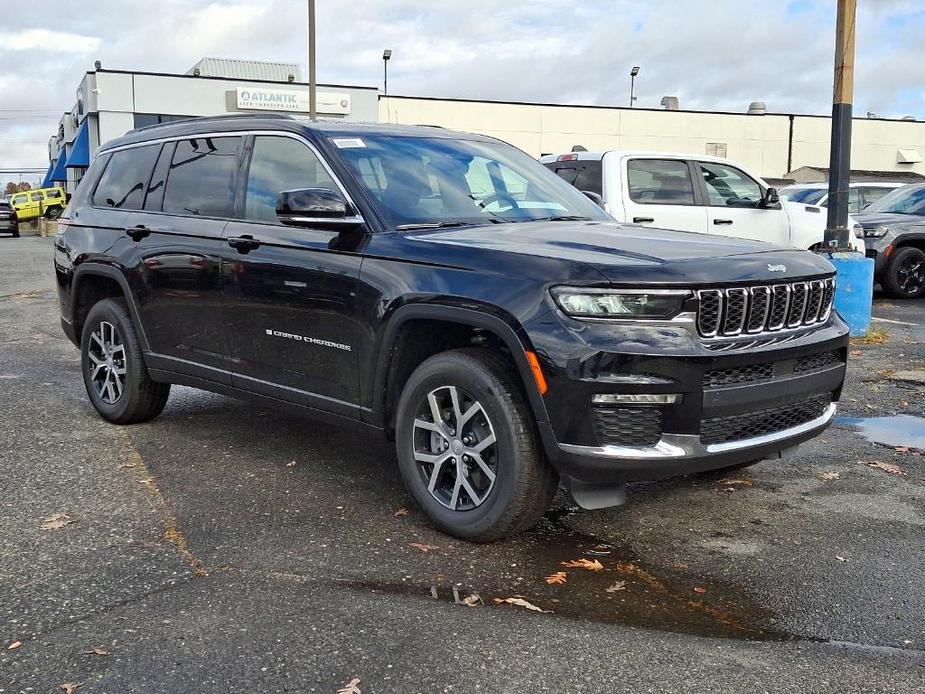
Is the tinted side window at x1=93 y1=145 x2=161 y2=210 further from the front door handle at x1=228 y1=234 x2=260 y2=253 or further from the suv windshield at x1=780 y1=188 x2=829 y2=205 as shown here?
the suv windshield at x1=780 y1=188 x2=829 y2=205

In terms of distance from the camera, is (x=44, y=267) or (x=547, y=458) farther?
(x=44, y=267)

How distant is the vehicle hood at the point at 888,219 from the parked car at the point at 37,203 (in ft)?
139

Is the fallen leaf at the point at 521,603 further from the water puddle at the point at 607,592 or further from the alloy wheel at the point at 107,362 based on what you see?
the alloy wheel at the point at 107,362

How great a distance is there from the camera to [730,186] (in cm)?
1150

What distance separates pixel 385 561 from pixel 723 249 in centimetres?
192

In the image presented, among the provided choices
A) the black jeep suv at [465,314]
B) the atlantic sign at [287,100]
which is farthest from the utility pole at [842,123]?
the atlantic sign at [287,100]

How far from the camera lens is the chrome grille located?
3.82 metres

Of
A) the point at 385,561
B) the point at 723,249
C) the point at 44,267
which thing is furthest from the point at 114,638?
the point at 44,267

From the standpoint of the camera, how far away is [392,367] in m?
4.42

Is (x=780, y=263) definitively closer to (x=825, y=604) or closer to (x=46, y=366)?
(x=825, y=604)

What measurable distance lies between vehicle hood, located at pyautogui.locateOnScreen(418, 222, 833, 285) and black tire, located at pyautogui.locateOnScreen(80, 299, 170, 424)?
2534 mm

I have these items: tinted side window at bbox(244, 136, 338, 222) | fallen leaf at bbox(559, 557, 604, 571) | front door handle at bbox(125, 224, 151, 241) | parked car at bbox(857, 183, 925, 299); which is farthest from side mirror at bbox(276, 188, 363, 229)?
parked car at bbox(857, 183, 925, 299)

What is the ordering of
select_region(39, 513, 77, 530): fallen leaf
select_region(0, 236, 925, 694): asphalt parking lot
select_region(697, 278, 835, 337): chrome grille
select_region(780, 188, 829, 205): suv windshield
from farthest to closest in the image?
select_region(780, 188, 829, 205): suv windshield
select_region(39, 513, 77, 530): fallen leaf
select_region(697, 278, 835, 337): chrome grille
select_region(0, 236, 925, 694): asphalt parking lot

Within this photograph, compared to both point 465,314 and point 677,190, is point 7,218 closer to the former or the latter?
point 677,190
